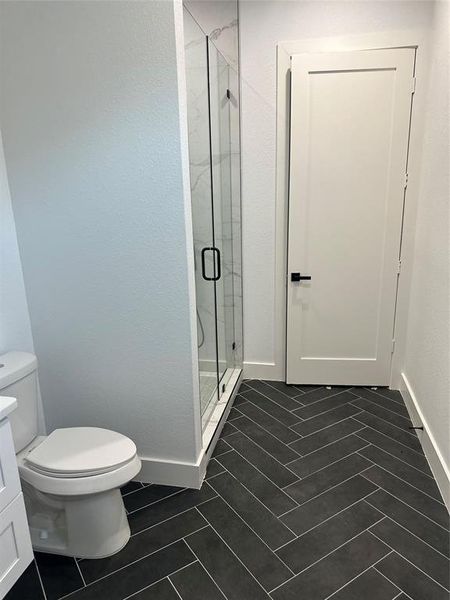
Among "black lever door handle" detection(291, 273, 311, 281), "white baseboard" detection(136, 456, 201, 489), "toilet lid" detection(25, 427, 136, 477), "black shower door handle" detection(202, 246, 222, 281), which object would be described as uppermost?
"black shower door handle" detection(202, 246, 222, 281)

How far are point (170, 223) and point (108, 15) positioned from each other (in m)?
0.88

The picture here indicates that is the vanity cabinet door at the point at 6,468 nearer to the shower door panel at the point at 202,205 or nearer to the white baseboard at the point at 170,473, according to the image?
the white baseboard at the point at 170,473

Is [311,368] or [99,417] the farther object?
[311,368]

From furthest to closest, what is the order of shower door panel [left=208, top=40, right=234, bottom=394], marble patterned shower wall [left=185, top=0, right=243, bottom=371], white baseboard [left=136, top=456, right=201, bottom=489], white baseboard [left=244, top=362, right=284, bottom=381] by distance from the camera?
white baseboard [left=244, top=362, right=284, bottom=381] → shower door panel [left=208, top=40, right=234, bottom=394] → marble patterned shower wall [left=185, top=0, right=243, bottom=371] → white baseboard [left=136, top=456, right=201, bottom=489]

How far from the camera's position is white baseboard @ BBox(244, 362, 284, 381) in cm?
326

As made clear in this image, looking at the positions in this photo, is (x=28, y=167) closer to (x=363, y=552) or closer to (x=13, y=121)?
(x=13, y=121)

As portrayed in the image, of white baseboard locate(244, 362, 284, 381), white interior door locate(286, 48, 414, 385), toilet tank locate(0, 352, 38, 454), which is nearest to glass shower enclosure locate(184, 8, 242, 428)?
white baseboard locate(244, 362, 284, 381)

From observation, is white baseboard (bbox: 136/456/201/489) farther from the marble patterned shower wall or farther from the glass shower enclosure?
the marble patterned shower wall

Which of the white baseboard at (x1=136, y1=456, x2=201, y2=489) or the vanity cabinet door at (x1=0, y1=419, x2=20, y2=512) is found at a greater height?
the vanity cabinet door at (x1=0, y1=419, x2=20, y2=512)

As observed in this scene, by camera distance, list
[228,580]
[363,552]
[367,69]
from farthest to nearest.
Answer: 1. [367,69]
2. [363,552]
3. [228,580]

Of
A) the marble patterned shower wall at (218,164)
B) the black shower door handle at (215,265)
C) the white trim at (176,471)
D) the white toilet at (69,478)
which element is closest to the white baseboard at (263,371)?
the marble patterned shower wall at (218,164)

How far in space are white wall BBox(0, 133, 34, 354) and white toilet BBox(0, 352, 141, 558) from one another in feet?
0.51

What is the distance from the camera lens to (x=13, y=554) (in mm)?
1399

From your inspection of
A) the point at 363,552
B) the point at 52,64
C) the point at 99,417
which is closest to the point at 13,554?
the point at 99,417
